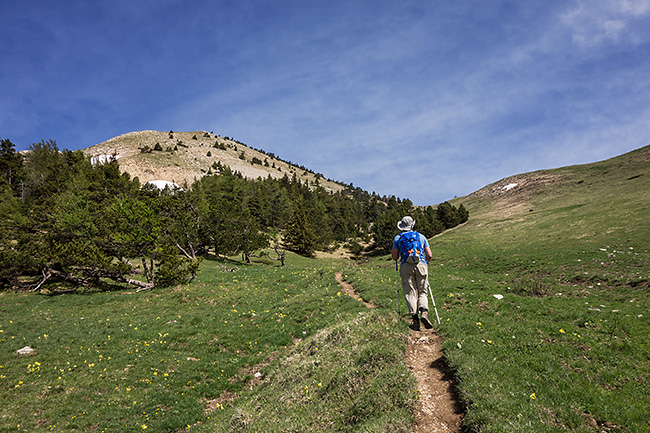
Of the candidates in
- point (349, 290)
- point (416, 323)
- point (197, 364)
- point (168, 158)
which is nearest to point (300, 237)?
point (349, 290)

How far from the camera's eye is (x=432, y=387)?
315 inches

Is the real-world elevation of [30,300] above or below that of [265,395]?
above

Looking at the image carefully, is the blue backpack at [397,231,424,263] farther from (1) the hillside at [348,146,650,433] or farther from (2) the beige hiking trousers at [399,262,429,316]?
(1) the hillside at [348,146,650,433]

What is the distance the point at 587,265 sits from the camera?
2709 cm

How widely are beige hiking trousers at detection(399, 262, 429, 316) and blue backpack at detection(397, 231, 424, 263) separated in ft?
0.88

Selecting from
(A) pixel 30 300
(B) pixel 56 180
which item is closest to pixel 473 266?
(A) pixel 30 300

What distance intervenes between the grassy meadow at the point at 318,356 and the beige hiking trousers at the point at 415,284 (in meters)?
1.02

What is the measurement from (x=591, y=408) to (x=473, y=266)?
1341 inches

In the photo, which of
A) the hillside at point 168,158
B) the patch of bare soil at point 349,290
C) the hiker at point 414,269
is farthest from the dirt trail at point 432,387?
the hillside at point 168,158

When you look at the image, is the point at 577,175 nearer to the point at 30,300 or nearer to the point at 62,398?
the point at 62,398

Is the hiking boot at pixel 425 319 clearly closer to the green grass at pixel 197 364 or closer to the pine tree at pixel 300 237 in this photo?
the green grass at pixel 197 364

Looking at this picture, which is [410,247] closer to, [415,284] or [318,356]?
[415,284]

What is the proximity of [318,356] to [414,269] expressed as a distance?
16.3 ft

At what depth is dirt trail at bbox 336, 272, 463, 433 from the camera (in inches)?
261
